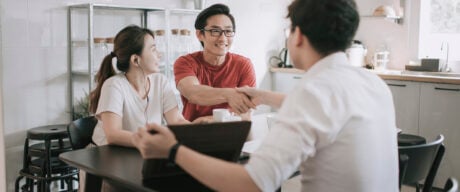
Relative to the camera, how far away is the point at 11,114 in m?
3.46

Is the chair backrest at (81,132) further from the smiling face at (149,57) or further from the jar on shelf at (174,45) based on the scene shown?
the jar on shelf at (174,45)

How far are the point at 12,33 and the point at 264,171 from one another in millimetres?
2836

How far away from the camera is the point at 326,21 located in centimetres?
118

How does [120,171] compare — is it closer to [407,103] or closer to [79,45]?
[79,45]

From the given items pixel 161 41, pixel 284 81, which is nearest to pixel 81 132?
pixel 161 41

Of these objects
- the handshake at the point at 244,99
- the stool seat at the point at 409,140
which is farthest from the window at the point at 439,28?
the handshake at the point at 244,99

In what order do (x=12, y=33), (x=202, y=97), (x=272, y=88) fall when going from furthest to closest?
(x=272, y=88)
(x=12, y=33)
(x=202, y=97)

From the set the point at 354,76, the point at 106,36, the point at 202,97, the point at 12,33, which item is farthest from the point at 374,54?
the point at 354,76

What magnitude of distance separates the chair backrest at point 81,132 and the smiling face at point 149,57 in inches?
18.5

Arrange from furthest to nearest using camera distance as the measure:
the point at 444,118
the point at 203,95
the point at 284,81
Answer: the point at 284,81 < the point at 444,118 < the point at 203,95

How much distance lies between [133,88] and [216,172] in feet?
3.88

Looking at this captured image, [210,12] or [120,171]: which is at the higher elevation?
[210,12]

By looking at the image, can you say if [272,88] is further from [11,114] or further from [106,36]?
[11,114]

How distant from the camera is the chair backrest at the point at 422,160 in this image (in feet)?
5.70
